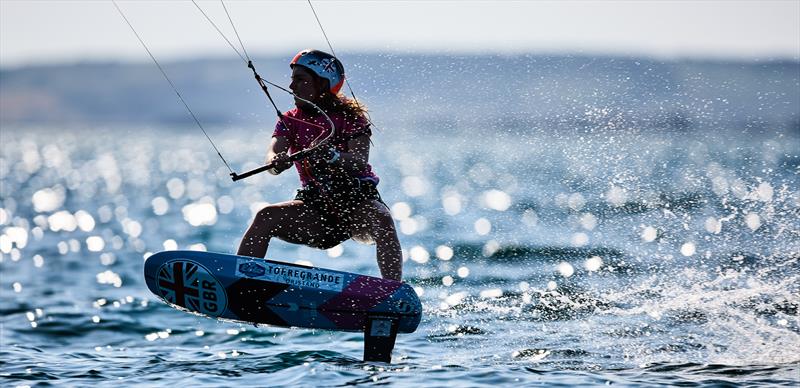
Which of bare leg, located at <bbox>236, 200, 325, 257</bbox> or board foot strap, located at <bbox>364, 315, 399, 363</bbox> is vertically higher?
bare leg, located at <bbox>236, 200, 325, 257</bbox>

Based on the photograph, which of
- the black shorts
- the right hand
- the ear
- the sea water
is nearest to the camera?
the right hand

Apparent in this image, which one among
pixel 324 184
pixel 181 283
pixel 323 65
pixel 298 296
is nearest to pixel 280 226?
pixel 324 184

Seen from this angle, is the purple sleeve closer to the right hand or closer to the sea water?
the right hand

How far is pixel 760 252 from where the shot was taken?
14961 mm

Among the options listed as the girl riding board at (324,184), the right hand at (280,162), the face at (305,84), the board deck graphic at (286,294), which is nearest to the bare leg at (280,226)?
the girl riding board at (324,184)

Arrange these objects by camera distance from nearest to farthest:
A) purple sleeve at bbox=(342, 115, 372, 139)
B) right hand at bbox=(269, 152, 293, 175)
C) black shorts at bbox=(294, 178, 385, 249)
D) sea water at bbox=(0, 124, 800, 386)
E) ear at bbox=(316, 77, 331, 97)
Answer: right hand at bbox=(269, 152, 293, 175)
sea water at bbox=(0, 124, 800, 386)
purple sleeve at bbox=(342, 115, 372, 139)
ear at bbox=(316, 77, 331, 97)
black shorts at bbox=(294, 178, 385, 249)

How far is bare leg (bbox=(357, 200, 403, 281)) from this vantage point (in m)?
9.43

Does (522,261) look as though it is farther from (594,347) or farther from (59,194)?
(59,194)

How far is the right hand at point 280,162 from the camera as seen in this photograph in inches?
346

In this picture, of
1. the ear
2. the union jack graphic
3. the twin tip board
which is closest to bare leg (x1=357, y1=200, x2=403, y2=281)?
the twin tip board

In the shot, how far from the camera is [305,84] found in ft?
30.8

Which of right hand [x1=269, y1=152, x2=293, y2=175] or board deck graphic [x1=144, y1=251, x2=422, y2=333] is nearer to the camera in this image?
right hand [x1=269, y1=152, x2=293, y2=175]

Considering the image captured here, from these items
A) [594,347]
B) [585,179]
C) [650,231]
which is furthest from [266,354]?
[585,179]

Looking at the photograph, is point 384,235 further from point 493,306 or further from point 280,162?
point 493,306
